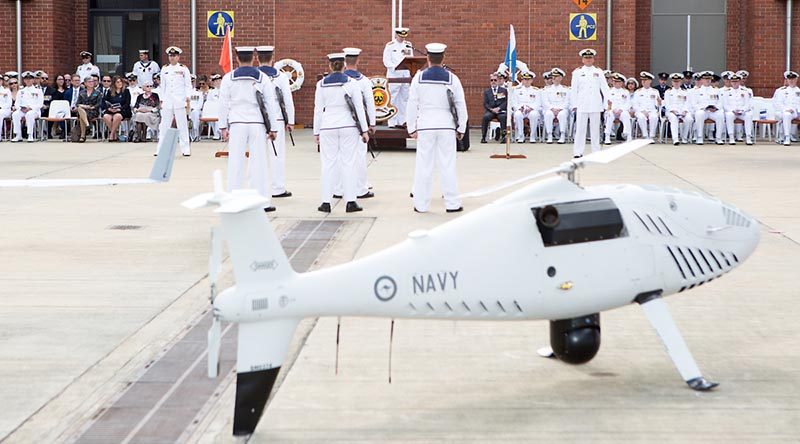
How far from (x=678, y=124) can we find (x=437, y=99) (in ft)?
45.6

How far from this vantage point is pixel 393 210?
1480cm

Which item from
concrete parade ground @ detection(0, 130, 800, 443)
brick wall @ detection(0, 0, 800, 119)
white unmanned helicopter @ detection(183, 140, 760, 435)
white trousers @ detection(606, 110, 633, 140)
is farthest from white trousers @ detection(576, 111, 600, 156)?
white unmanned helicopter @ detection(183, 140, 760, 435)

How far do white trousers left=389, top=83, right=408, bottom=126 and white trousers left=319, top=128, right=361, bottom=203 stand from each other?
875cm

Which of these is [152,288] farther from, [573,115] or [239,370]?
[573,115]

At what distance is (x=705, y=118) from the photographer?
27438mm

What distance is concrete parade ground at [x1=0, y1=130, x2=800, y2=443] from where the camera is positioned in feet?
20.4

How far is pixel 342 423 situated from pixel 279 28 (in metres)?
25.1

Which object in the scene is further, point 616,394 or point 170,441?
point 616,394

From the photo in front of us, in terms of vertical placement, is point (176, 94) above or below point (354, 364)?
above

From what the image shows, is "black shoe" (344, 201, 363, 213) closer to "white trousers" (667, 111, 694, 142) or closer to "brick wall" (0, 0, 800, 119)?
"white trousers" (667, 111, 694, 142)

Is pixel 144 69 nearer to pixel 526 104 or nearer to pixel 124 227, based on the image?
pixel 526 104

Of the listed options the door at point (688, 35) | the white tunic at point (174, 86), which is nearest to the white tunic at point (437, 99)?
the white tunic at point (174, 86)

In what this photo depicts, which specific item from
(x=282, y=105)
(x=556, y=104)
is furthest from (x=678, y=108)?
(x=282, y=105)

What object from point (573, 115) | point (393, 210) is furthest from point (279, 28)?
point (393, 210)
